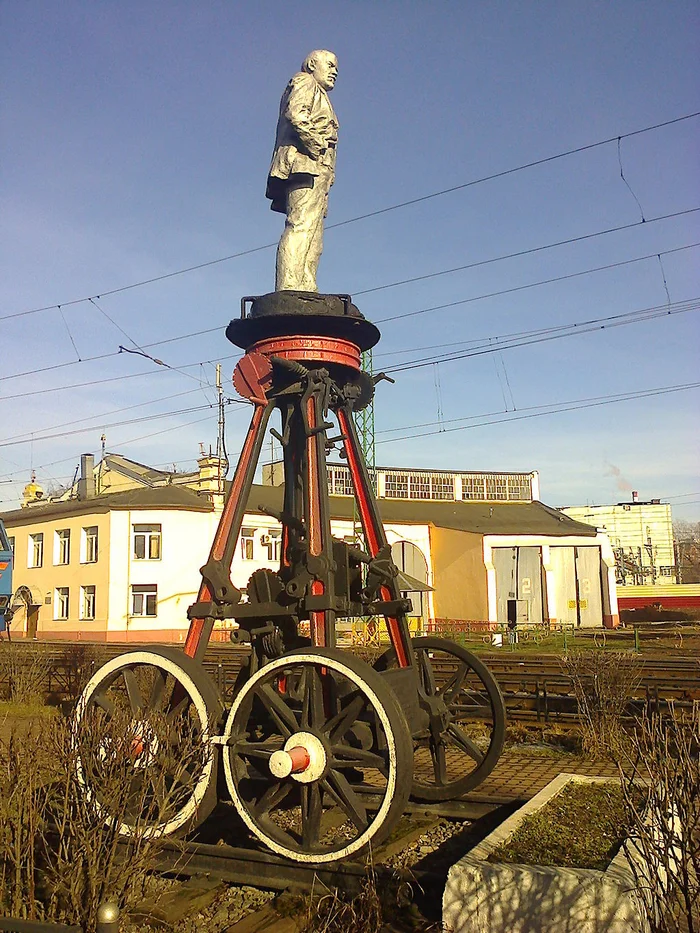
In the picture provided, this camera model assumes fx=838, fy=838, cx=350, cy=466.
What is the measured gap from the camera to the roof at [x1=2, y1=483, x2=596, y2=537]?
34969 mm

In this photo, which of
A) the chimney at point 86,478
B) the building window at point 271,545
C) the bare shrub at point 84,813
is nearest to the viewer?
the bare shrub at point 84,813

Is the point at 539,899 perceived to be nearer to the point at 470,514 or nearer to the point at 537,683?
the point at 537,683

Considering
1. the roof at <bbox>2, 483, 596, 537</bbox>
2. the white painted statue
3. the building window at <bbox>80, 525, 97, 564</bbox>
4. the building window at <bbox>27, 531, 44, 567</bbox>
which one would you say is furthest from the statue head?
the building window at <bbox>27, 531, 44, 567</bbox>

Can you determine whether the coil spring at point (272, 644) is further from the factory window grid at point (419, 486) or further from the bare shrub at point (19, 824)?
the factory window grid at point (419, 486)

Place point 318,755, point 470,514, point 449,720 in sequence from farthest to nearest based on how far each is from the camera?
point 470,514 → point 449,720 → point 318,755

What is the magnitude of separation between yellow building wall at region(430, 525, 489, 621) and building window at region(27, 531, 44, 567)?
707 inches

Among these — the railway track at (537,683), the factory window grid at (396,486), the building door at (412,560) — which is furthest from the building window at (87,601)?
the factory window grid at (396,486)

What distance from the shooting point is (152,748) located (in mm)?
5168

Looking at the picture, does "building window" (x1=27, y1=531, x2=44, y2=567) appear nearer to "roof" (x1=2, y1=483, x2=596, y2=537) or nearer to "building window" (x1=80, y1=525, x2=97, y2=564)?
"roof" (x1=2, y1=483, x2=596, y2=537)

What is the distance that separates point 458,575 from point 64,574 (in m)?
17.7

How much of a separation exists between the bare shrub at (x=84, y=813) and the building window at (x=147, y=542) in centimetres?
3009

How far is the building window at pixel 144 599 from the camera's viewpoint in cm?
3406

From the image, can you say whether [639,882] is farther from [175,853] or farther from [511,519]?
[511,519]

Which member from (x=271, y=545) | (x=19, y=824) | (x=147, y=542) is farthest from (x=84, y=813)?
(x=271, y=545)
